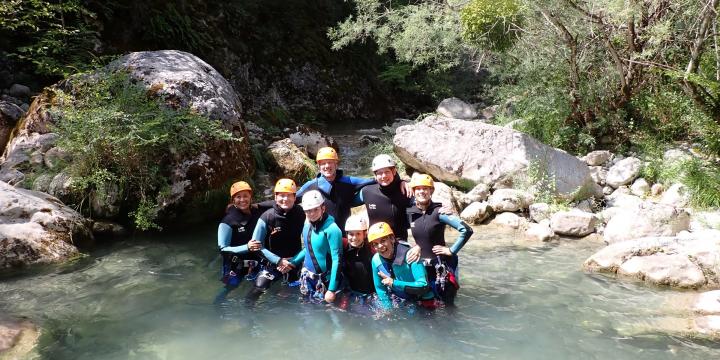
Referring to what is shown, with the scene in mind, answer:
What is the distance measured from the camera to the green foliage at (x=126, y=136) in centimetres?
742

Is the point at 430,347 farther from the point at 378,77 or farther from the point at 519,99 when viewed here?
the point at 378,77

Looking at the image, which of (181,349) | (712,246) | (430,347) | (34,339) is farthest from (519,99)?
(34,339)

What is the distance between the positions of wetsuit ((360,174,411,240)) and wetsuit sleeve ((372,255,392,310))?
0.83 m

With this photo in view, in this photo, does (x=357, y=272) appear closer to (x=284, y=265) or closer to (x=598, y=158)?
(x=284, y=265)

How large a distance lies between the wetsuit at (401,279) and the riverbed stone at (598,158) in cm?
612

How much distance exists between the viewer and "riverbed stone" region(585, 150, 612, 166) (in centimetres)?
981

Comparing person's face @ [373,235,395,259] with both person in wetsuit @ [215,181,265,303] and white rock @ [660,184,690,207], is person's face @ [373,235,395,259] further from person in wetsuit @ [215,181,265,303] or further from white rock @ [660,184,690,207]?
white rock @ [660,184,690,207]

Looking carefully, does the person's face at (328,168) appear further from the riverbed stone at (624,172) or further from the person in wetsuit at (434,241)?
the riverbed stone at (624,172)

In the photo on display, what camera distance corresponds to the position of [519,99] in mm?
11820

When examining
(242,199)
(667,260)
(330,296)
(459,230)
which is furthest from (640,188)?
(242,199)

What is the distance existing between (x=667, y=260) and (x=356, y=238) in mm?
3709

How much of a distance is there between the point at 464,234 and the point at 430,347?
1202 millimetres

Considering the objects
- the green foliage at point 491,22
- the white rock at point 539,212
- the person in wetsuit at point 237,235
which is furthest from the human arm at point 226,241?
the green foliage at point 491,22

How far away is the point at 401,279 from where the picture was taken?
16.7 feet
